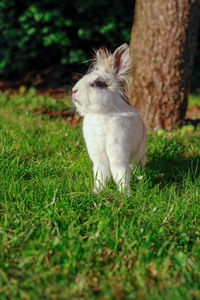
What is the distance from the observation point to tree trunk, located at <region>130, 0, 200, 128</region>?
3.90m

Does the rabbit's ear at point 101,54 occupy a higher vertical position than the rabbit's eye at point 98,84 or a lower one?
higher

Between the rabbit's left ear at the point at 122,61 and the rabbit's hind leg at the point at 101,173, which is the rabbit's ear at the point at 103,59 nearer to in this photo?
the rabbit's left ear at the point at 122,61

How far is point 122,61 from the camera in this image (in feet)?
7.68

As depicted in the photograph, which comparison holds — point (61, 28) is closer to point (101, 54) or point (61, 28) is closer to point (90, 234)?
point (101, 54)

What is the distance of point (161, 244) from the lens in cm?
191

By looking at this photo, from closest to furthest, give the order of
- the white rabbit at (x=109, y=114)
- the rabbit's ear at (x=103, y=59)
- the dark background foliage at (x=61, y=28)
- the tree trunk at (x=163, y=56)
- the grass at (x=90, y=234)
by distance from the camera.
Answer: the grass at (x=90, y=234), the white rabbit at (x=109, y=114), the rabbit's ear at (x=103, y=59), the tree trunk at (x=163, y=56), the dark background foliage at (x=61, y=28)

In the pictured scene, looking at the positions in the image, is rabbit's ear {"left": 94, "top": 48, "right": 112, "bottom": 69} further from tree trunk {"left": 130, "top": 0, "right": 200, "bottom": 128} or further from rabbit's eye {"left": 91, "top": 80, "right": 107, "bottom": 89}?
tree trunk {"left": 130, "top": 0, "right": 200, "bottom": 128}

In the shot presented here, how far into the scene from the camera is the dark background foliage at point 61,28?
5.50 m

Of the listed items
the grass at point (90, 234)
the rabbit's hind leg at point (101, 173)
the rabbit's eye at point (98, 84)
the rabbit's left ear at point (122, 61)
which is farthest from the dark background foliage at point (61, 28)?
the rabbit's hind leg at point (101, 173)

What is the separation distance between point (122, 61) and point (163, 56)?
1.84 meters

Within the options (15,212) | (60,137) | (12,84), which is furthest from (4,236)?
(12,84)

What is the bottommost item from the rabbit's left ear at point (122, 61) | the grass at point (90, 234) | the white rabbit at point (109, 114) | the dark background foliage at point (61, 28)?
the grass at point (90, 234)

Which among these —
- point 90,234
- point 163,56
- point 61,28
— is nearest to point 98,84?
point 90,234

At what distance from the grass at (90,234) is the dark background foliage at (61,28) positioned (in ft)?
10.9
